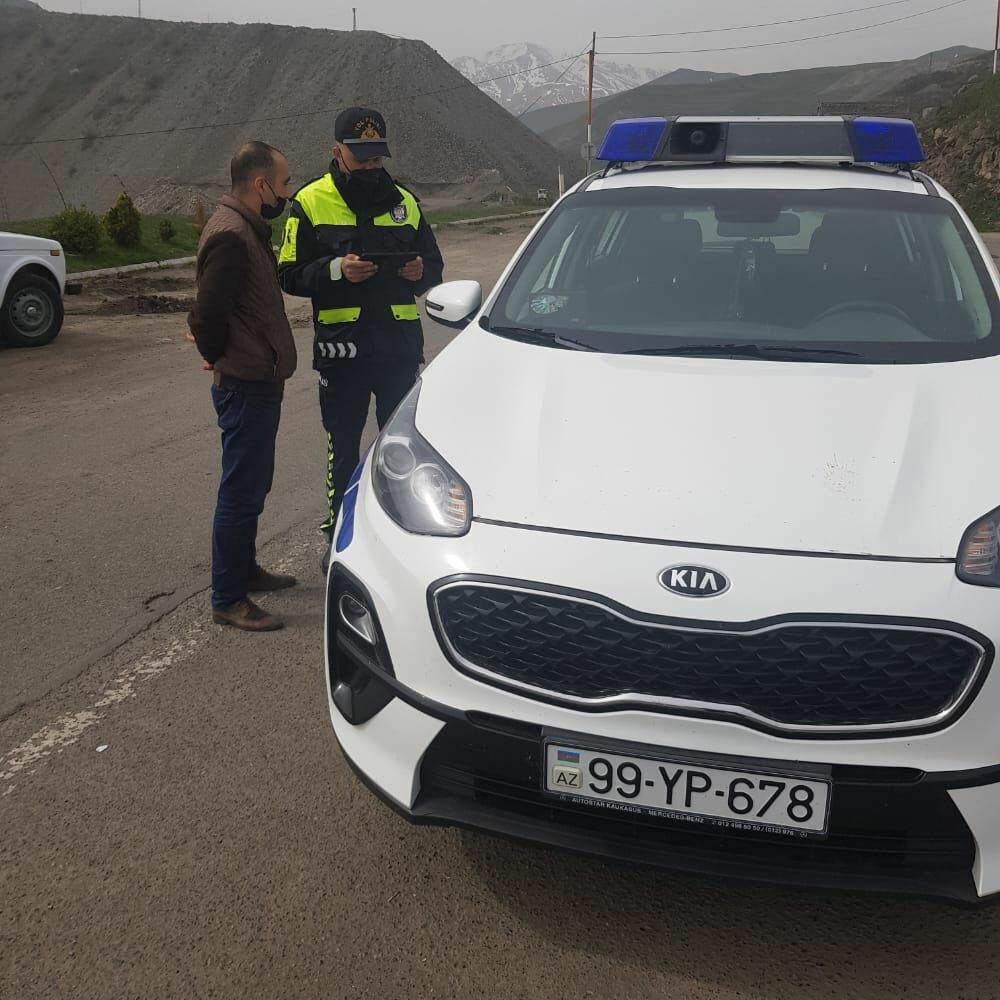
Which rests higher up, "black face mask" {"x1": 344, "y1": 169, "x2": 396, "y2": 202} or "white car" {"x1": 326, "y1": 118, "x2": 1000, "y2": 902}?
"black face mask" {"x1": 344, "y1": 169, "x2": 396, "y2": 202}

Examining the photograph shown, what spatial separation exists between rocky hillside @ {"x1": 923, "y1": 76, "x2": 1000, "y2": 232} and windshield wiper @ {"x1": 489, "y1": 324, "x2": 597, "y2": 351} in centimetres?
2999

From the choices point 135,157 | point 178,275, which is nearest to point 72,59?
point 135,157

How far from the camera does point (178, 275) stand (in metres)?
16.8

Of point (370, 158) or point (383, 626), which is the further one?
point (370, 158)

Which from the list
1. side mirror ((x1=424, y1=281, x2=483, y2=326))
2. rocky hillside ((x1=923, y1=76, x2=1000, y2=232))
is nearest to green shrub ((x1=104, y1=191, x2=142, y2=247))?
side mirror ((x1=424, y1=281, x2=483, y2=326))

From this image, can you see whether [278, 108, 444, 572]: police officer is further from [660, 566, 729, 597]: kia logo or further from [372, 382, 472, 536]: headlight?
[660, 566, 729, 597]: kia logo

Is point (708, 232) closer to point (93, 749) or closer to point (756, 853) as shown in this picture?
point (756, 853)

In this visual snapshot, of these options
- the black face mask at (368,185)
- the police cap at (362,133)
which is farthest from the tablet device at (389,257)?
the police cap at (362,133)

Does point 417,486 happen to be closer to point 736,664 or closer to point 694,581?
point 694,581

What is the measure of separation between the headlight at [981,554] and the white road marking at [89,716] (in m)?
2.56

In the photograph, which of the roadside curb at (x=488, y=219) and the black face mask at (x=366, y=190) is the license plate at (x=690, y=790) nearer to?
the black face mask at (x=366, y=190)

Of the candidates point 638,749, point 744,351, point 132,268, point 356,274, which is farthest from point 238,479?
point 132,268

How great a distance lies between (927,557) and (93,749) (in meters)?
2.44

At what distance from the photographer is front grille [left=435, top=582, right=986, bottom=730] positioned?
1906 mm
